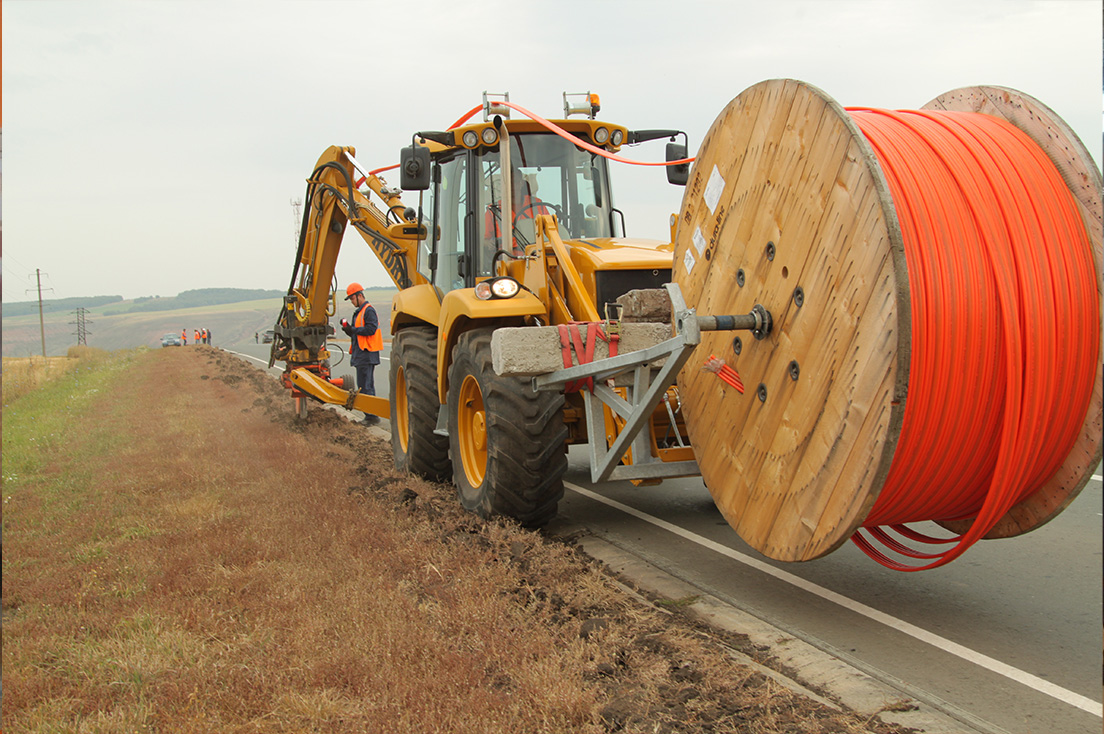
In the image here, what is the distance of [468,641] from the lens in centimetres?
402

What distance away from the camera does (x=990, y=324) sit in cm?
363

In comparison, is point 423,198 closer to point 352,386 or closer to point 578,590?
point 352,386

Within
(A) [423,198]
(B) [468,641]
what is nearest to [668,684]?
(B) [468,641]

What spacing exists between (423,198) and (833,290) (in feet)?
17.3

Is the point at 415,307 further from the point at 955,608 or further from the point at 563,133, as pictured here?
the point at 955,608

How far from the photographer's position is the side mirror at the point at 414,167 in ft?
21.3

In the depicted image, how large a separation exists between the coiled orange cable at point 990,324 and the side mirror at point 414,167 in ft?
11.9

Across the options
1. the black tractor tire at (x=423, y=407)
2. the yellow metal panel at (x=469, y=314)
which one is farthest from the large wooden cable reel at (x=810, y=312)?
the black tractor tire at (x=423, y=407)

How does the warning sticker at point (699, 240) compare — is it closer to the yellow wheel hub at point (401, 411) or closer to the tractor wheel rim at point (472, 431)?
the tractor wheel rim at point (472, 431)

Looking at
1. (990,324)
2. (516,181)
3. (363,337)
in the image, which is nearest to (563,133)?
(516,181)

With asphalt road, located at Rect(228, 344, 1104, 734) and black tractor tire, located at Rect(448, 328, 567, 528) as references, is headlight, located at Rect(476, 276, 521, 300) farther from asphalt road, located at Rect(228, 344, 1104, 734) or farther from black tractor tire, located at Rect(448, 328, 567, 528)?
asphalt road, located at Rect(228, 344, 1104, 734)

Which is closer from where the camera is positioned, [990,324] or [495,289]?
[990,324]

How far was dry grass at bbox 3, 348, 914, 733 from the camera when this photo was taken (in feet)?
11.1

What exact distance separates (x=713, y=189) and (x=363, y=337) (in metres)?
8.72
